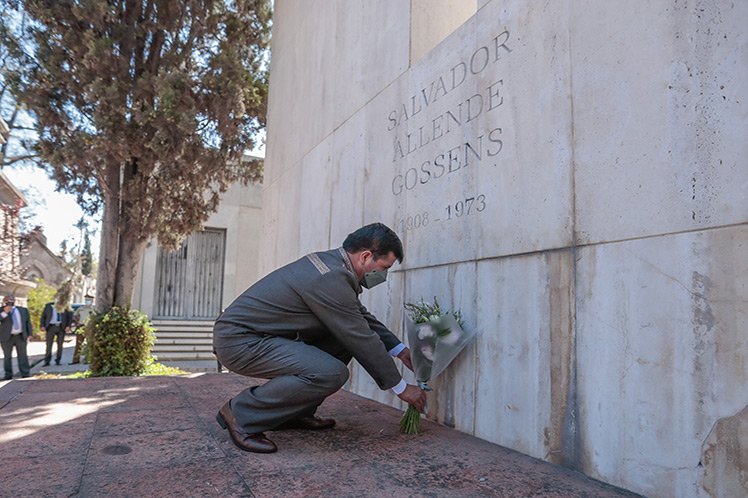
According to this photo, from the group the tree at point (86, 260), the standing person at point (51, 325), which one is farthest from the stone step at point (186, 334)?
the tree at point (86, 260)

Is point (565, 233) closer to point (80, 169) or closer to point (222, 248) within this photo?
point (80, 169)

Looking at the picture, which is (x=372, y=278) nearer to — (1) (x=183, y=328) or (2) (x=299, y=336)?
(2) (x=299, y=336)

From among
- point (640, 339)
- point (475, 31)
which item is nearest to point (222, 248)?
point (475, 31)

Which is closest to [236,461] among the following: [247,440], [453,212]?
[247,440]

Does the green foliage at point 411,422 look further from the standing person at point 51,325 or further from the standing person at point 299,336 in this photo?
the standing person at point 51,325

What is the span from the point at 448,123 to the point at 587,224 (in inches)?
56.3

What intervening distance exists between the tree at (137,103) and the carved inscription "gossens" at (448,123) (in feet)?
15.4

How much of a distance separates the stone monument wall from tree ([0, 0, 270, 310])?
4832 mm

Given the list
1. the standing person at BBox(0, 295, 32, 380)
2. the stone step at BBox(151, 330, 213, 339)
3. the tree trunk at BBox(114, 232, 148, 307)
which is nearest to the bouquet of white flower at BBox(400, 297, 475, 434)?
the tree trunk at BBox(114, 232, 148, 307)

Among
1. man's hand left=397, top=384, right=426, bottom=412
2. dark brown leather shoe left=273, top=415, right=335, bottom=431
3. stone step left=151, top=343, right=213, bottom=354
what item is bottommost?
stone step left=151, top=343, right=213, bottom=354

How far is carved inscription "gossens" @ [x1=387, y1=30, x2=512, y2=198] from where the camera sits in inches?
127

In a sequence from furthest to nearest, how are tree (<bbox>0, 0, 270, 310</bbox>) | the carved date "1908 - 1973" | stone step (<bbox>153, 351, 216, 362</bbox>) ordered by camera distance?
stone step (<bbox>153, 351, 216, 362</bbox>), tree (<bbox>0, 0, 270, 310</bbox>), the carved date "1908 - 1973"

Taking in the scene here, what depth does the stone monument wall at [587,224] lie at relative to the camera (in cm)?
199

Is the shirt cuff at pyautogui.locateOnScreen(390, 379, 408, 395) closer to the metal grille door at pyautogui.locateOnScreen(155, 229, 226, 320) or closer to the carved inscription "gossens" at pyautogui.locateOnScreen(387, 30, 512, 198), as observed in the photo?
the carved inscription "gossens" at pyautogui.locateOnScreen(387, 30, 512, 198)
